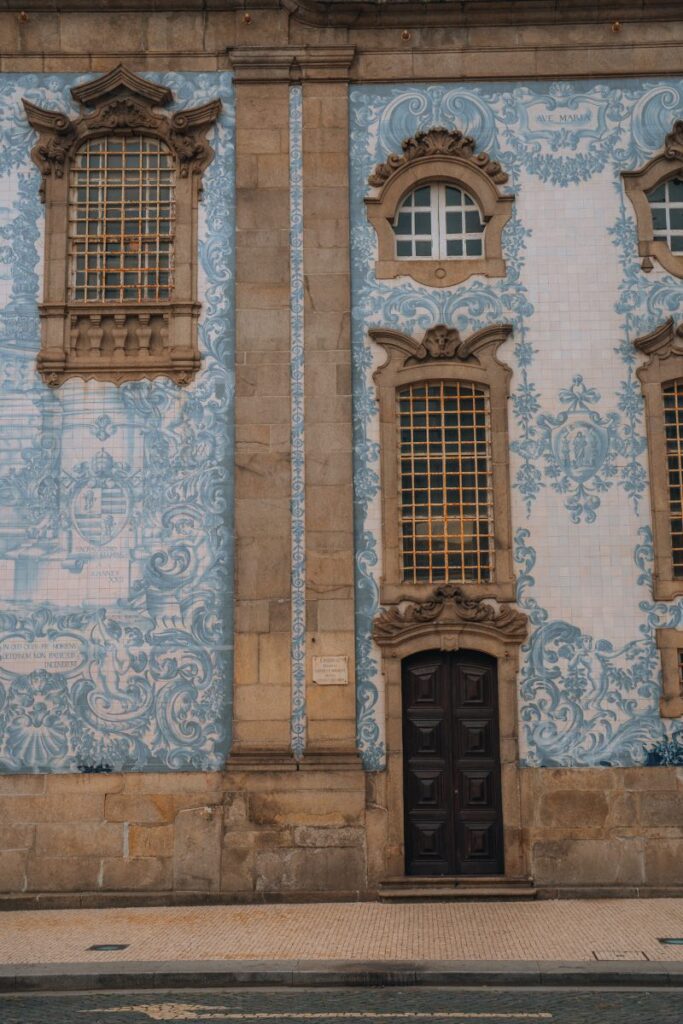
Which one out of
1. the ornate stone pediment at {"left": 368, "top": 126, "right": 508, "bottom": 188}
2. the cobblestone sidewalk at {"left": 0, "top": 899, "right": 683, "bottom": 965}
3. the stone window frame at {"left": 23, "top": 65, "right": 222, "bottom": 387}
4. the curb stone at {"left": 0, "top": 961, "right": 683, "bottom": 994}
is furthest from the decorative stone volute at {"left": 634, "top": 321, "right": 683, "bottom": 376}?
the curb stone at {"left": 0, "top": 961, "right": 683, "bottom": 994}

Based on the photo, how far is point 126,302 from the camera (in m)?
14.7

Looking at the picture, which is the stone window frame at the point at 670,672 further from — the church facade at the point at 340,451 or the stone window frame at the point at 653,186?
the stone window frame at the point at 653,186

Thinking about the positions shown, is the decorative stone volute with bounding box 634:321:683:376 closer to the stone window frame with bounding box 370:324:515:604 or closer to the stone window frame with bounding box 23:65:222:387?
the stone window frame with bounding box 370:324:515:604

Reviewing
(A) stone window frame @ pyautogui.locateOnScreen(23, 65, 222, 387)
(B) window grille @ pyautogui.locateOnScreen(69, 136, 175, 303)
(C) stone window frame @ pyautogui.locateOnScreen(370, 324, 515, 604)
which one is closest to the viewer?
(C) stone window frame @ pyautogui.locateOnScreen(370, 324, 515, 604)

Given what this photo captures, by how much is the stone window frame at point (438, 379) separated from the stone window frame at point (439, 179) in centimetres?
76

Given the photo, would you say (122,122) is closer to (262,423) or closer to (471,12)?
(262,423)

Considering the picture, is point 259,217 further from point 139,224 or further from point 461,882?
point 461,882

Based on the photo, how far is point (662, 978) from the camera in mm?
10016

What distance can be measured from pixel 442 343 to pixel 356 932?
6.72 m

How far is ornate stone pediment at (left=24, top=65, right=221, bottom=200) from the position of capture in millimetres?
14984

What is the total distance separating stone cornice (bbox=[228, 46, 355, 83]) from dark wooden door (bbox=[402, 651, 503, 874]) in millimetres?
7174

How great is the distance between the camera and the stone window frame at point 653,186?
14.8 metres

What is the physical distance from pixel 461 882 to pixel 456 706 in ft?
6.32

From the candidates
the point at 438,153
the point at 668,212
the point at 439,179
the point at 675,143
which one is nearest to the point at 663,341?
the point at 668,212
